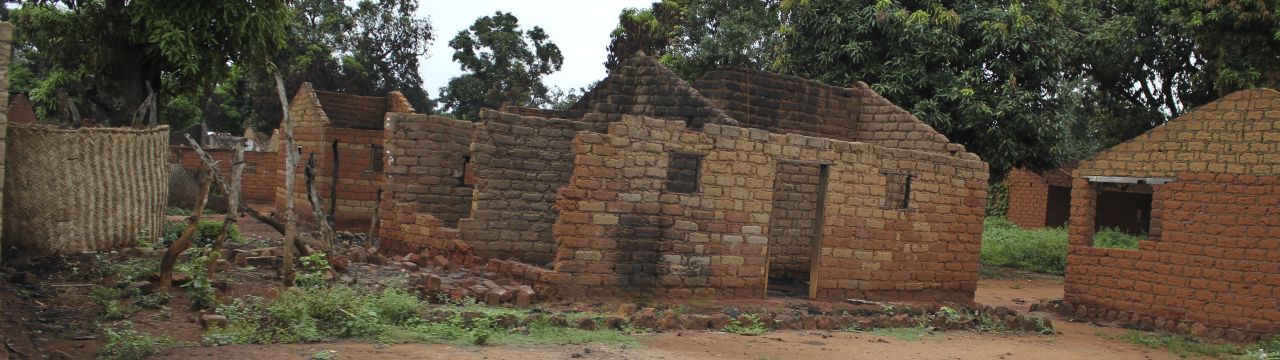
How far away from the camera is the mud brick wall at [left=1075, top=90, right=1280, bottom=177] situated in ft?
36.0

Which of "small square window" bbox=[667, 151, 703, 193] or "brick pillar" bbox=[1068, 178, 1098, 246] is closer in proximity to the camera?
"small square window" bbox=[667, 151, 703, 193]

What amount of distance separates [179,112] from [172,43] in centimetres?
1632

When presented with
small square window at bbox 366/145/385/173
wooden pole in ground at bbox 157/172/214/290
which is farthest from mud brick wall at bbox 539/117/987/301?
small square window at bbox 366/145/385/173

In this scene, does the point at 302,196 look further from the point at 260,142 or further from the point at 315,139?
the point at 260,142

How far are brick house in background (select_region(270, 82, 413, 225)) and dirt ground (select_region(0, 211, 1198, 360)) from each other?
7.15 meters

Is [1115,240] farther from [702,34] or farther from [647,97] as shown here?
[647,97]

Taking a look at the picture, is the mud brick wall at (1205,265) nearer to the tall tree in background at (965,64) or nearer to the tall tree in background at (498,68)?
the tall tree in background at (965,64)

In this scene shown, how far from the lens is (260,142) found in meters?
31.7

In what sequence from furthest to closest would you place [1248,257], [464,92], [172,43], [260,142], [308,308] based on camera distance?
[464,92] < [260,142] < [172,43] < [1248,257] < [308,308]

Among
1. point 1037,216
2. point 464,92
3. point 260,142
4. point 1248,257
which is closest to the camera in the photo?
point 1248,257

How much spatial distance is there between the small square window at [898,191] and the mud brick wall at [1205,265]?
7.60ft

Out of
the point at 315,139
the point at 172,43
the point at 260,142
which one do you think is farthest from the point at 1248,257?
the point at 260,142

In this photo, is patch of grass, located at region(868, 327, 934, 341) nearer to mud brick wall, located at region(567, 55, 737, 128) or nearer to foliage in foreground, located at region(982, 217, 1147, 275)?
mud brick wall, located at region(567, 55, 737, 128)

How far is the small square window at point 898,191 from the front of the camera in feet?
39.7
